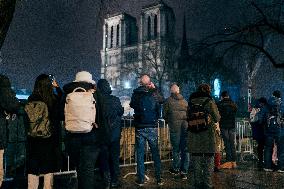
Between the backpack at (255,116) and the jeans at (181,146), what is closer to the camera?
the jeans at (181,146)

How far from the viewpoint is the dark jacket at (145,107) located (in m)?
6.91

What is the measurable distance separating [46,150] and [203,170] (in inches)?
112

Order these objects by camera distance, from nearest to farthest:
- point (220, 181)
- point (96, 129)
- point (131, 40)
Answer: point (96, 129) → point (220, 181) → point (131, 40)

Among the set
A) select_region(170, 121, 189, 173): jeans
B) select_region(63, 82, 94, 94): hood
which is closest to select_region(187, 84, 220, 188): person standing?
select_region(170, 121, 189, 173): jeans

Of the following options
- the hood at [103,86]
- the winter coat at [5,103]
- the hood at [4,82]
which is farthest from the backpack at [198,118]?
the hood at [4,82]

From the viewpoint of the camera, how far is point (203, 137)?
238 inches

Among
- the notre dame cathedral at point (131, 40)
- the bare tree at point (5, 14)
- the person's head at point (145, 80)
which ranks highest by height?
the notre dame cathedral at point (131, 40)

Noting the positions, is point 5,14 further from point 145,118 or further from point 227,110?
point 227,110

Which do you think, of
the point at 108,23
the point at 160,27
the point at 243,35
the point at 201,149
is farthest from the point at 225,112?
the point at 108,23

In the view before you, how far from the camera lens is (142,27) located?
318 ft

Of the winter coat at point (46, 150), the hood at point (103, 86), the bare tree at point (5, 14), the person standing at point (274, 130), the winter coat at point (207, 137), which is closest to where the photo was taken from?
the winter coat at point (46, 150)

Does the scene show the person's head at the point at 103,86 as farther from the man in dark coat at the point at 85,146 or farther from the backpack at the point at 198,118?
the backpack at the point at 198,118

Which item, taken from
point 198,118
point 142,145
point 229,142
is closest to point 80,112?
point 198,118

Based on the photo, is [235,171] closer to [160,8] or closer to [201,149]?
[201,149]
